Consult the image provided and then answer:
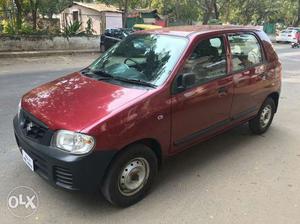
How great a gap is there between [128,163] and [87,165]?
0.48m

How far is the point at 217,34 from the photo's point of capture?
453 centimetres

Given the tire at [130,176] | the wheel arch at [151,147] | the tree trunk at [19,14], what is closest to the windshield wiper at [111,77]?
the wheel arch at [151,147]

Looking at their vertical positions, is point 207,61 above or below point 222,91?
above

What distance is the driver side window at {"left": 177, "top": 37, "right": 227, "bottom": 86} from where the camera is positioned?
13.4ft

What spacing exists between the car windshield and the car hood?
28cm

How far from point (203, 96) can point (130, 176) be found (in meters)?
1.34

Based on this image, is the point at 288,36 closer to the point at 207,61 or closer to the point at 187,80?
the point at 207,61

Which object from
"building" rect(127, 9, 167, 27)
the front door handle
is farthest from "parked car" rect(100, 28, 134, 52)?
the front door handle

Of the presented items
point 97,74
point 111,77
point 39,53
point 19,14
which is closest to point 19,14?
point 19,14

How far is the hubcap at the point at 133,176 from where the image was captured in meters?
3.48

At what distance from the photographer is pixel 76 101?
3.56 meters

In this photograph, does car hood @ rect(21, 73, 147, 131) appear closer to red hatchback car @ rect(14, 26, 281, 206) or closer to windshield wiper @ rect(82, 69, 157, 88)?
red hatchback car @ rect(14, 26, 281, 206)

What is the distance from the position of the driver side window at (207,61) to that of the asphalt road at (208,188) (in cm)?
118

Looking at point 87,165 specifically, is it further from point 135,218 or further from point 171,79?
point 171,79
